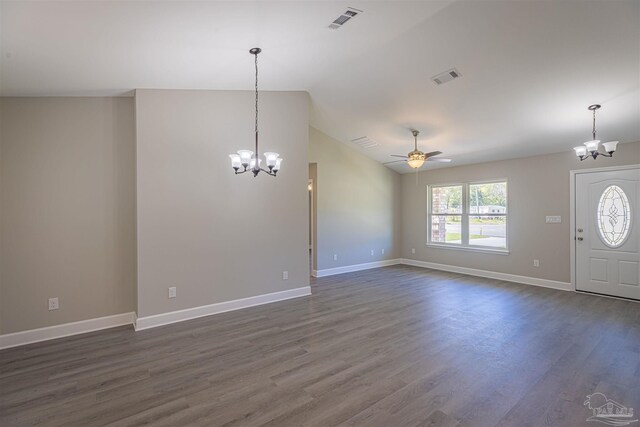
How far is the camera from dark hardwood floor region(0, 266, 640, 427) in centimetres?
210

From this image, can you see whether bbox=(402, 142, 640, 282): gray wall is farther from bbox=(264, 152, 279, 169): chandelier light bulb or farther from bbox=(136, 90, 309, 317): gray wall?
bbox=(264, 152, 279, 169): chandelier light bulb

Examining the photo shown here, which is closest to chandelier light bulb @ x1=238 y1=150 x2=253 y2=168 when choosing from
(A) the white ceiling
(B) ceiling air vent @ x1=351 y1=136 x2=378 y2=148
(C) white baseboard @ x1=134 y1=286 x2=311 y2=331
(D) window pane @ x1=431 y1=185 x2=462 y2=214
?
(A) the white ceiling

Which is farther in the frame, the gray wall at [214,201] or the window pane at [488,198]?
the window pane at [488,198]

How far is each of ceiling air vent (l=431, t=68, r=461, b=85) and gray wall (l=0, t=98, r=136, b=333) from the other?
4134 mm

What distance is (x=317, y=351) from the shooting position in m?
3.04

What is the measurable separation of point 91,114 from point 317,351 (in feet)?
13.1

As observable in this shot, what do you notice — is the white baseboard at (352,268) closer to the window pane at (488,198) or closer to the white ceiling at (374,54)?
the window pane at (488,198)

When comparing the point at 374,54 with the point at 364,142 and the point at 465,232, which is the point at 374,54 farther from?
the point at 465,232

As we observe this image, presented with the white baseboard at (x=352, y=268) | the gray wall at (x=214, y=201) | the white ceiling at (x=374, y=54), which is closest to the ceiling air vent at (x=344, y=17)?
the white ceiling at (x=374, y=54)

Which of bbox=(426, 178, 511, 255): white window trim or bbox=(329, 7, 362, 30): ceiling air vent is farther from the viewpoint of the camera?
bbox=(426, 178, 511, 255): white window trim

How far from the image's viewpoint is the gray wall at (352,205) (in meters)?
6.54

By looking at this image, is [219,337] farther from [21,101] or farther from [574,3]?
[574,3]

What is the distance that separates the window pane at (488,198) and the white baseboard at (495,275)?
53.3 inches

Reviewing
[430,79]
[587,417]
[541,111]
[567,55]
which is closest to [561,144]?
[541,111]
